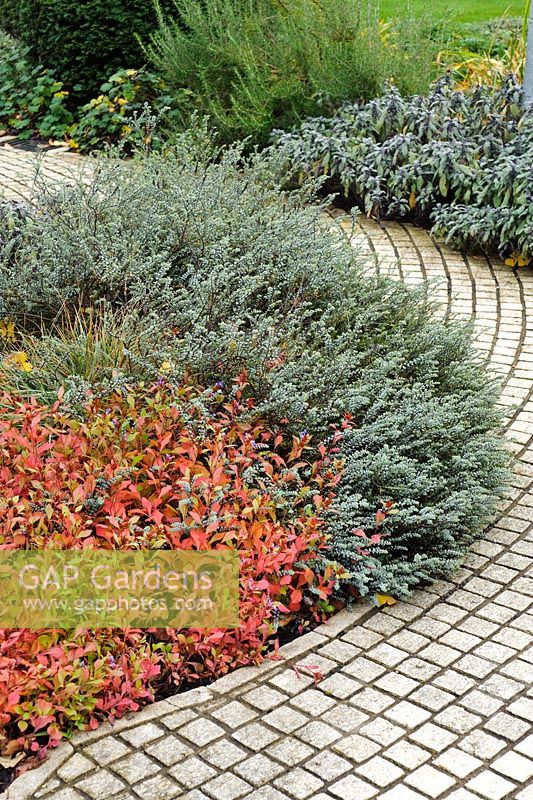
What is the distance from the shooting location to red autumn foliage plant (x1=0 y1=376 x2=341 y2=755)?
2.88 m

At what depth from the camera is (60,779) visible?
2662mm

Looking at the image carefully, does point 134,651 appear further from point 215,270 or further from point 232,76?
point 232,76

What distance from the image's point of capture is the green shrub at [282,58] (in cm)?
777

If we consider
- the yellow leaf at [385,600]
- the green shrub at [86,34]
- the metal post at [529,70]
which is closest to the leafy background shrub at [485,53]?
the metal post at [529,70]

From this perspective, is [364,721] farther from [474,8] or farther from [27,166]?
[474,8]

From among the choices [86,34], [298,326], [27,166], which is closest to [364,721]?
[298,326]

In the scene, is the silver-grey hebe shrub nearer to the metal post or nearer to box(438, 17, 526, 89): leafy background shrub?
the metal post

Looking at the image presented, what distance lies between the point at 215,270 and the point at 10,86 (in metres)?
7.16

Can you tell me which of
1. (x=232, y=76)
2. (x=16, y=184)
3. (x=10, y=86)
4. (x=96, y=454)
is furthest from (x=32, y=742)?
(x=10, y=86)

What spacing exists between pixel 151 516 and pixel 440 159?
14.1ft

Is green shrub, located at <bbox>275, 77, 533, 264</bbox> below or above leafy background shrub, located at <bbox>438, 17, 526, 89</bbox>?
below
